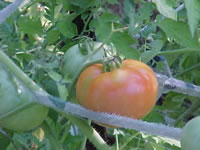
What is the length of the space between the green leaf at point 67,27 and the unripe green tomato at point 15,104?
0.22 metres

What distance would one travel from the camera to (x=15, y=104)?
0.92 metres

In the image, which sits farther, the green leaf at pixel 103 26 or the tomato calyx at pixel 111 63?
the green leaf at pixel 103 26

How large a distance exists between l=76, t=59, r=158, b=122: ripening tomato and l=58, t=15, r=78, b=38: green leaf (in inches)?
9.0

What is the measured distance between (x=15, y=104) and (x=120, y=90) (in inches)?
9.6

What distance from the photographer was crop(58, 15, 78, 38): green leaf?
1081mm

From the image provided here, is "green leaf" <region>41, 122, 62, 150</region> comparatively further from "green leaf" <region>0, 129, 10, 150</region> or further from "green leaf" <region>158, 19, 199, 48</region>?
"green leaf" <region>158, 19, 199, 48</region>

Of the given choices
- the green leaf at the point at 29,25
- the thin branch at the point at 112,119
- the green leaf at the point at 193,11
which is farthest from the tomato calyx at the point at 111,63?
the green leaf at the point at 29,25

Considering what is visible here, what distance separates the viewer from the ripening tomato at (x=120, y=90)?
851 mm

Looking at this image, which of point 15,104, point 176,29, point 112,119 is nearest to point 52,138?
point 15,104

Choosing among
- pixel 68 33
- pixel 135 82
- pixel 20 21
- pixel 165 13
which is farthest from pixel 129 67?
pixel 20 21

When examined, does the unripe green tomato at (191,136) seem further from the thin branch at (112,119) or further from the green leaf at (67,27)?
the green leaf at (67,27)

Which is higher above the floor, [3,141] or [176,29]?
[176,29]

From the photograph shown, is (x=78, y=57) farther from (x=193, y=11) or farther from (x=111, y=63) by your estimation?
(x=193, y=11)

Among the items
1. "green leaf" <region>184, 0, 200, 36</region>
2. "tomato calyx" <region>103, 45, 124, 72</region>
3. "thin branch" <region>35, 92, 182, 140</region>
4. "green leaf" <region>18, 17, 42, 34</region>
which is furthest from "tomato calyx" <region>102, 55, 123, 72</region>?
"green leaf" <region>18, 17, 42, 34</region>
